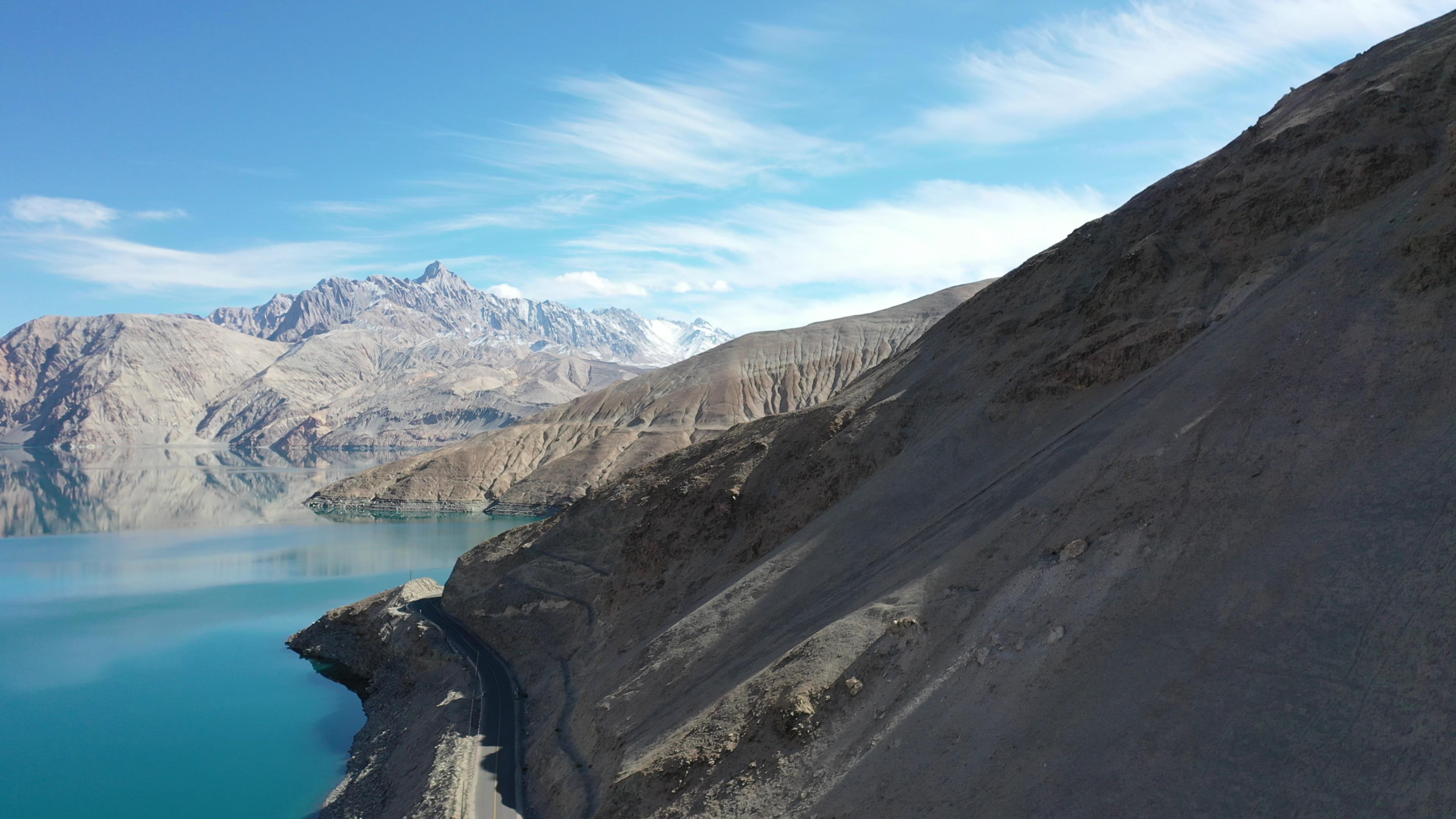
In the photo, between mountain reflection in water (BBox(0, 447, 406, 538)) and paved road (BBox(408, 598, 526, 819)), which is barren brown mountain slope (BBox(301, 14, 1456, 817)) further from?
mountain reflection in water (BBox(0, 447, 406, 538))

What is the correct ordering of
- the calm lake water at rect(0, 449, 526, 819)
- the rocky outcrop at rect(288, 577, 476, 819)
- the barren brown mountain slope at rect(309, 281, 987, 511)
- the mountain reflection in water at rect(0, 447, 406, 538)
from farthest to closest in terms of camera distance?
the barren brown mountain slope at rect(309, 281, 987, 511), the mountain reflection in water at rect(0, 447, 406, 538), the calm lake water at rect(0, 449, 526, 819), the rocky outcrop at rect(288, 577, 476, 819)

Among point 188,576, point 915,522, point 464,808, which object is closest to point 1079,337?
point 915,522

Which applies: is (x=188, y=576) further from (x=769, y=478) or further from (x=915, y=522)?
(x=915, y=522)

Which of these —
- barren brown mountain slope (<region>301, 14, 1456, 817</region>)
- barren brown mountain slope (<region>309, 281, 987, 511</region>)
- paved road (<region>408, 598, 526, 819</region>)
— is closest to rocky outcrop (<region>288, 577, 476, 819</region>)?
paved road (<region>408, 598, 526, 819</region>)

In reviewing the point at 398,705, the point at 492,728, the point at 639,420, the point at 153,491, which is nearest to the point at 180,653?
the point at 398,705

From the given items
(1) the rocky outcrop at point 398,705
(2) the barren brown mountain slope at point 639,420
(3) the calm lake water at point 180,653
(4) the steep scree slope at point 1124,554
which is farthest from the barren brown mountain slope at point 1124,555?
(2) the barren brown mountain slope at point 639,420

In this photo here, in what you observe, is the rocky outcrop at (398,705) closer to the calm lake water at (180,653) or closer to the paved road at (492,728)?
the paved road at (492,728)
